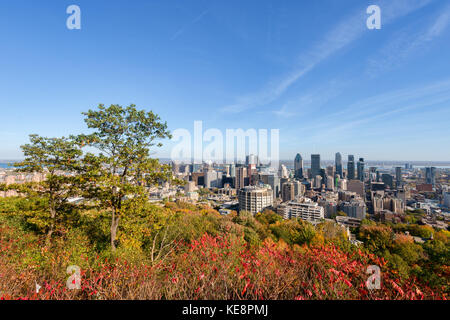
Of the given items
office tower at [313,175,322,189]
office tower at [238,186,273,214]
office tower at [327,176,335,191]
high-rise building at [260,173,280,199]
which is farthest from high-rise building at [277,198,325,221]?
office tower at [313,175,322,189]

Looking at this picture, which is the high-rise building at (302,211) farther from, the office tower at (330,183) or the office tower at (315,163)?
the office tower at (315,163)

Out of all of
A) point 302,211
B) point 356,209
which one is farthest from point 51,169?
point 356,209

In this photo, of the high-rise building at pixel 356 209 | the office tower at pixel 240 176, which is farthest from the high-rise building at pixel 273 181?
the high-rise building at pixel 356 209

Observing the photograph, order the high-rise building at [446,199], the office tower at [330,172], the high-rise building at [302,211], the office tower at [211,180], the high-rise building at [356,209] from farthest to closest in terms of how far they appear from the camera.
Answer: the office tower at [211,180]
the office tower at [330,172]
the high-rise building at [446,199]
the high-rise building at [356,209]
the high-rise building at [302,211]

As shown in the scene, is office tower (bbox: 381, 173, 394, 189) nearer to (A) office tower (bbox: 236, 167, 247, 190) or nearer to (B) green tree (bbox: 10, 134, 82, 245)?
(A) office tower (bbox: 236, 167, 247, 190)

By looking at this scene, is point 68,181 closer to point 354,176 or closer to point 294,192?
point 294,192
